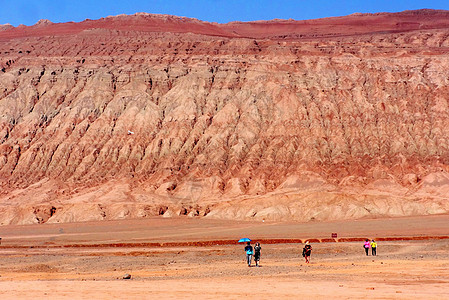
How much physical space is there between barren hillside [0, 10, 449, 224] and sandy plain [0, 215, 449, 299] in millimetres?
8728

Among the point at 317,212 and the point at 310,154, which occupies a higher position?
the point at 310,154

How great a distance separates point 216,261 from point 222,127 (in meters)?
66.9

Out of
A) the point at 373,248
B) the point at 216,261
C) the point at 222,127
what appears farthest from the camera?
the point at 222,127

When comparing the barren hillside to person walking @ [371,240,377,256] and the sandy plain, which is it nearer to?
the sandy plain

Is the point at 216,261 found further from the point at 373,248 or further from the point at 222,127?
the point at 222,127

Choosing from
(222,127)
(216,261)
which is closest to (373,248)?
(216,261)

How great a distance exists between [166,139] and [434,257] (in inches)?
2810

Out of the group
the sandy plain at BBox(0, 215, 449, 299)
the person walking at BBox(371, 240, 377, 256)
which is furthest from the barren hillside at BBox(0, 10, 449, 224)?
the person walking at BBox(371, 240, 377, 256)

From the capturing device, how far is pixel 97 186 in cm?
9900

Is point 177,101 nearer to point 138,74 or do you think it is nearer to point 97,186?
point 138,74

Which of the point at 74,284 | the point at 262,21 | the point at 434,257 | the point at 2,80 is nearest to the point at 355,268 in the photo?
the point at 434,257

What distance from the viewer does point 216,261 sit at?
4238 centimetres

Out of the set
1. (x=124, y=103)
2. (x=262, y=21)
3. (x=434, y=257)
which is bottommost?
(x=434, y=257)

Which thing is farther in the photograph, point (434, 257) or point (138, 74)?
point (138, 74)
